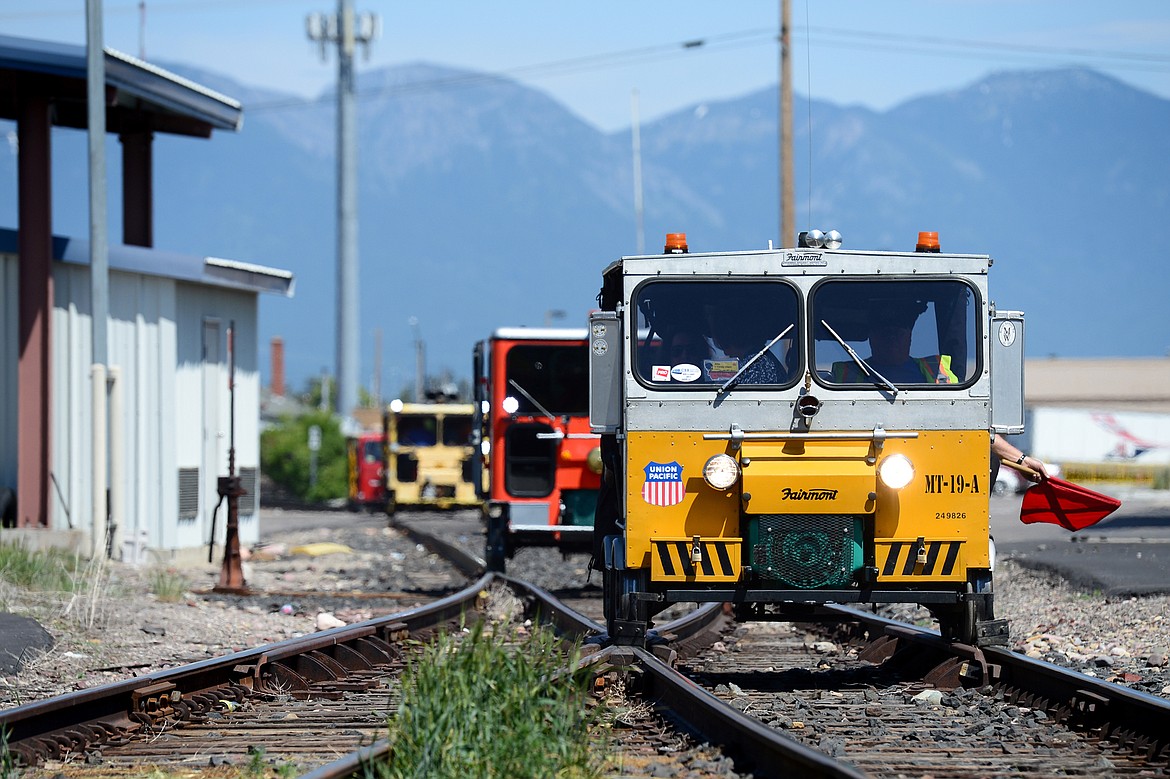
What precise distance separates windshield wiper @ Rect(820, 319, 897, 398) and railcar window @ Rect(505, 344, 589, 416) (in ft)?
27.8

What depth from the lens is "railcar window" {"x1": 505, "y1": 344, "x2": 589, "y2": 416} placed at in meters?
17.6

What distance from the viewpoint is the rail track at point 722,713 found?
650cm

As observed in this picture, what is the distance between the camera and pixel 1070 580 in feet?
50.3

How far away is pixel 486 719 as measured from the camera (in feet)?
19.6

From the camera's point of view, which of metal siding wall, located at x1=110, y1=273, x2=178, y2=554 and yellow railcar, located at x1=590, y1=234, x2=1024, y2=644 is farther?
metal siding wall, located at x1=110, y1=273, x2=178, y2=554

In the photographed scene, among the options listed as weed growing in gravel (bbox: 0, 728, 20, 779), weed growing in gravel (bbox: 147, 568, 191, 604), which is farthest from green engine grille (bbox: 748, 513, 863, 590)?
weed growing in gravel (bbox: 147, 568, 191, 604)

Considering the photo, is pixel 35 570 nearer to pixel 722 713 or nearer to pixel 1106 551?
pixel 722 713

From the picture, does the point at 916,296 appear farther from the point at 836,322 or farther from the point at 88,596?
the point at 88,596

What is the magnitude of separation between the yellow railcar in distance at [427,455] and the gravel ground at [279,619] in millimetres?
18159

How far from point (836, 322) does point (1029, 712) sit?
2.56 meters

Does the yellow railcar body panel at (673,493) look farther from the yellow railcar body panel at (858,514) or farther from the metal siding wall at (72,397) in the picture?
the metal siding wall at (72,397)

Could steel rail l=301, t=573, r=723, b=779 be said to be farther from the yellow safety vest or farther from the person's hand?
the person's hand

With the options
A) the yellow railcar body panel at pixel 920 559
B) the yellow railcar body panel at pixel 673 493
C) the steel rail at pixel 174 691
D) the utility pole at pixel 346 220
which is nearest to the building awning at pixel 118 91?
the steel rail at pixel 174 691

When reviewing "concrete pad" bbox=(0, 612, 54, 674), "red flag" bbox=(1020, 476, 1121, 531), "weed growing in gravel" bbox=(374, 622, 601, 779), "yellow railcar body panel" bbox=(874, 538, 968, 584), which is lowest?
"concrete pad" bbox=(0, 612, 54, 674)
